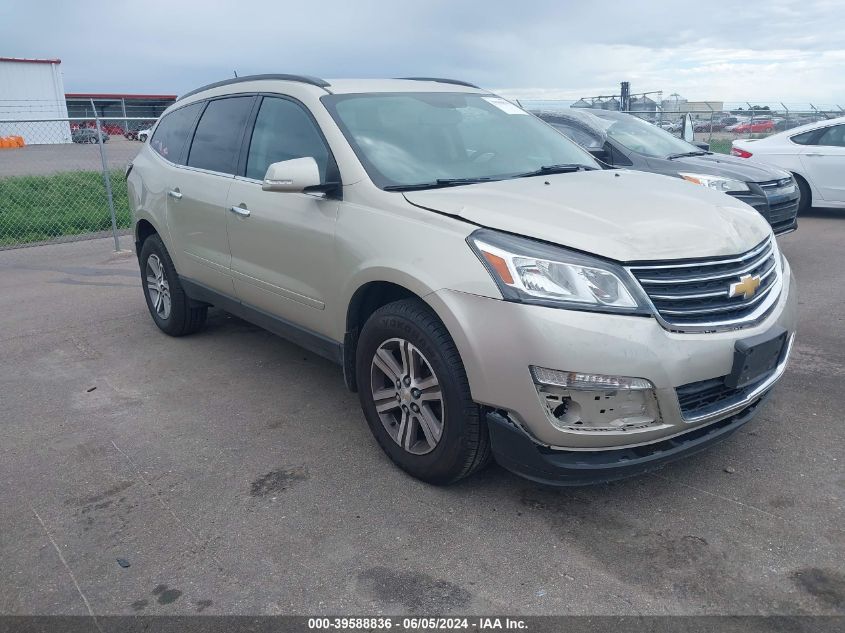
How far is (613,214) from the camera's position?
10.5 feet

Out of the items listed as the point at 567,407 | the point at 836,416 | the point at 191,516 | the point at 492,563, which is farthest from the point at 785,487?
the point at 191,516

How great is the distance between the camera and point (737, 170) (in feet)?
25.8

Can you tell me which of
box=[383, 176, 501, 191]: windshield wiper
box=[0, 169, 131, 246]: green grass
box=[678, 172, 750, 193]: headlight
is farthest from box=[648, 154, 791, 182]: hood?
box=[0, 169, 131, 246]: green grass

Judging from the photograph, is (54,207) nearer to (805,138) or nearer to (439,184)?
(439,184)

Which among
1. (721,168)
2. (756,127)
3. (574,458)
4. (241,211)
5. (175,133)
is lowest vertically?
(574,458)

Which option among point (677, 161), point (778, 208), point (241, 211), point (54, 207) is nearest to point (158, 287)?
point (241, 211)

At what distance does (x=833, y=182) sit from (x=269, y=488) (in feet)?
33.4

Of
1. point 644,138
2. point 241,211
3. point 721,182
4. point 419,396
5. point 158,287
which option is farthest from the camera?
point 644,138

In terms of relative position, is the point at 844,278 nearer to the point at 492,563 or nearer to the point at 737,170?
the point at 737,170

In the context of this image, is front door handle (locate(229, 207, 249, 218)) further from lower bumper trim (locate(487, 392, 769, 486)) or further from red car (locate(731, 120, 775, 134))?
red car (locate(731, 120, 775, 134))

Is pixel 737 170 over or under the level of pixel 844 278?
over

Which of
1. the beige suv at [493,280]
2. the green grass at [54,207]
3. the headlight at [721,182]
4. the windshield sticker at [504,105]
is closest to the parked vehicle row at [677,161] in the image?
the headlight at [721,182]

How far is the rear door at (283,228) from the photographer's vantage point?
385 centimetres

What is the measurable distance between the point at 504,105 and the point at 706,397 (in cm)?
251
